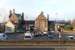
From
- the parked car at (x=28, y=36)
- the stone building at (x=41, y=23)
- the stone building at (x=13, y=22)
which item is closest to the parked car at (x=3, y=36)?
the stone building at (x=13, y=22)

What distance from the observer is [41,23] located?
236 inches

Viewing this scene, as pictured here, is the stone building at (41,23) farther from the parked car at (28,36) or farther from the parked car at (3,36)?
the parked car at (3,36)

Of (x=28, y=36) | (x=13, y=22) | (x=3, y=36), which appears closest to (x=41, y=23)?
(x=28, y=36)

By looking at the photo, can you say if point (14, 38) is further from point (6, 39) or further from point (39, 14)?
point (39, 14)

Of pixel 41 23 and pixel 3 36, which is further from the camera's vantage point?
pixel 3 36

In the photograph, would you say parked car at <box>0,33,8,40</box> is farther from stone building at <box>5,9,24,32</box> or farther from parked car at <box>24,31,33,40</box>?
parked car at <box>24,31,33,40</box>

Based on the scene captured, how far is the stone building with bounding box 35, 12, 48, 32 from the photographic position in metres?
5.99

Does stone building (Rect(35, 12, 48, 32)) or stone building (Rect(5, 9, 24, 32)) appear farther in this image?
stone building (Rect(5, 9, 24, 32))

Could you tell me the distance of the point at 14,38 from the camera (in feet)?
19.9

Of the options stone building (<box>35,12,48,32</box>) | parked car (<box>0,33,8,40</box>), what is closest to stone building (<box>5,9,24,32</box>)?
parked car (<box>0,33,8,40</box>)

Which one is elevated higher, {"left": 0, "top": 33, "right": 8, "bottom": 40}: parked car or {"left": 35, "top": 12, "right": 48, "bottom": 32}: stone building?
{"left": 35, "top": 12, "right": 48, "bottom": 32}: stone building

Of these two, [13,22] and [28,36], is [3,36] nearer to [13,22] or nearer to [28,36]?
[13,22]

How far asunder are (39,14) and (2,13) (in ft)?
3.55

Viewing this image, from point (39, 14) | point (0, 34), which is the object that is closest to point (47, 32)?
point (39, 14)
